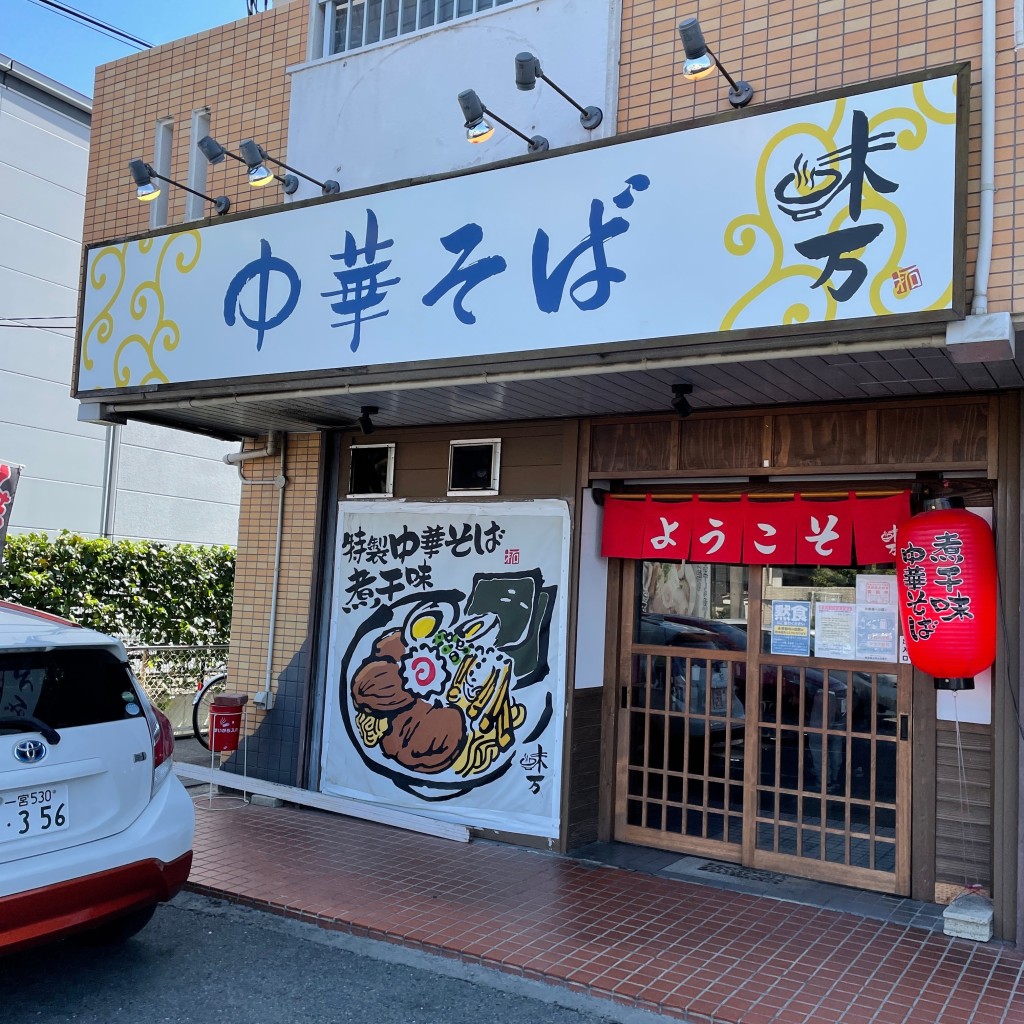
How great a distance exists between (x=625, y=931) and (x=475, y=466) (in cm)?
391

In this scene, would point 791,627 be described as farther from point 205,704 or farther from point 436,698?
point 205,704

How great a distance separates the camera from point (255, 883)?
21.2 feet

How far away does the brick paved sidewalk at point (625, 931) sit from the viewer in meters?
4.90

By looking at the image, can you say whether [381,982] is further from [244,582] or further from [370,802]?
[244,582]

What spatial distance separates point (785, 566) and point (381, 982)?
13.0ft

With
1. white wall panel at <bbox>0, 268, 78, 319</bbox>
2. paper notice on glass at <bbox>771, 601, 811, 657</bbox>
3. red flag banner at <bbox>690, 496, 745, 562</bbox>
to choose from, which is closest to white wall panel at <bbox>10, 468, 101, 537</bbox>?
white wall panel at <bbox>0, 268, 78, 319</bbox>

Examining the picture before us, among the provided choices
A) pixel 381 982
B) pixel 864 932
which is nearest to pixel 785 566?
pixel 864 932

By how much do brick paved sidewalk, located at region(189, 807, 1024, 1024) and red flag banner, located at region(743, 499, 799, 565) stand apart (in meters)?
2.30

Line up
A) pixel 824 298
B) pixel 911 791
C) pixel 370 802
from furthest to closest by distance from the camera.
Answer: pixel 370 802, pixel 911 791, pixel 824 298

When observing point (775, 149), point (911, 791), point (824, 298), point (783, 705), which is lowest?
point (911, 791)

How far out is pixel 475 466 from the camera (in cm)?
823

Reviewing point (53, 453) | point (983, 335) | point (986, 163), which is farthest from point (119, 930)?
point (53, 453)

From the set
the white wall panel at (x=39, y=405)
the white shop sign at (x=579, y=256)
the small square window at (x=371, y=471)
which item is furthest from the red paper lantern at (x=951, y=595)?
the white wall panel at (x=39, y=405)

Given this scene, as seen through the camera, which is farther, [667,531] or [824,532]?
[667,531]
